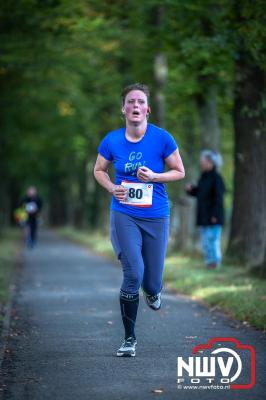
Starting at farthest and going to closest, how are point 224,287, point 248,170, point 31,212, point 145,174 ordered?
point 31,212, point 248,170, point 224,287, point 145,174

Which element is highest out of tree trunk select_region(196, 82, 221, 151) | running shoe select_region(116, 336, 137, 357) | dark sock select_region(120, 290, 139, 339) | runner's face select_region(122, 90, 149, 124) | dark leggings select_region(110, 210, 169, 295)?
tree trunk select_region(196, 82, 221, 151)

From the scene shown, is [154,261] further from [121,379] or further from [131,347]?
[121,379]

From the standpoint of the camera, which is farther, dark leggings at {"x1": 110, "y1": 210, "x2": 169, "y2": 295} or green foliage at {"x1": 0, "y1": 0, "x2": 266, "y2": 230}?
green foliage at {"x1": 0, "y1": 0, "x2": 266, "y2": 230}

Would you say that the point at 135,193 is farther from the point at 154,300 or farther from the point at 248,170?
the point at 248,170

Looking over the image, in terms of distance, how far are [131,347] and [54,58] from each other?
1465 centimetres

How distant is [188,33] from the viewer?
17.9 metres

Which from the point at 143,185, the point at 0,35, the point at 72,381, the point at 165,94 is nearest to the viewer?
the point at 72,381

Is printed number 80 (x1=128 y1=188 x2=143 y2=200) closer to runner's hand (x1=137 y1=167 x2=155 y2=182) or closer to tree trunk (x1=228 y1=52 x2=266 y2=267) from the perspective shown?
runner's hand (x1=137 y1=167 x2=155 y2=182)

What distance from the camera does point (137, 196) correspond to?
7.71 meters

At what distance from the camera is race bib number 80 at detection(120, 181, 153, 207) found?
7703 mm

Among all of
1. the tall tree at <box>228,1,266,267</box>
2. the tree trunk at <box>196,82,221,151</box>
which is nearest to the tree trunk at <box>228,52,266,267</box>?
the tall tree at <box>228,1,266,267</box>

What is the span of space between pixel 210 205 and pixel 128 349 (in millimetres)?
8744

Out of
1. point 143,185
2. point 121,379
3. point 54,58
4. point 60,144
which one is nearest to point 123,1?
point 54,58

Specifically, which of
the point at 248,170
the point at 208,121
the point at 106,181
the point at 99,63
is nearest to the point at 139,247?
the point at 106,181
